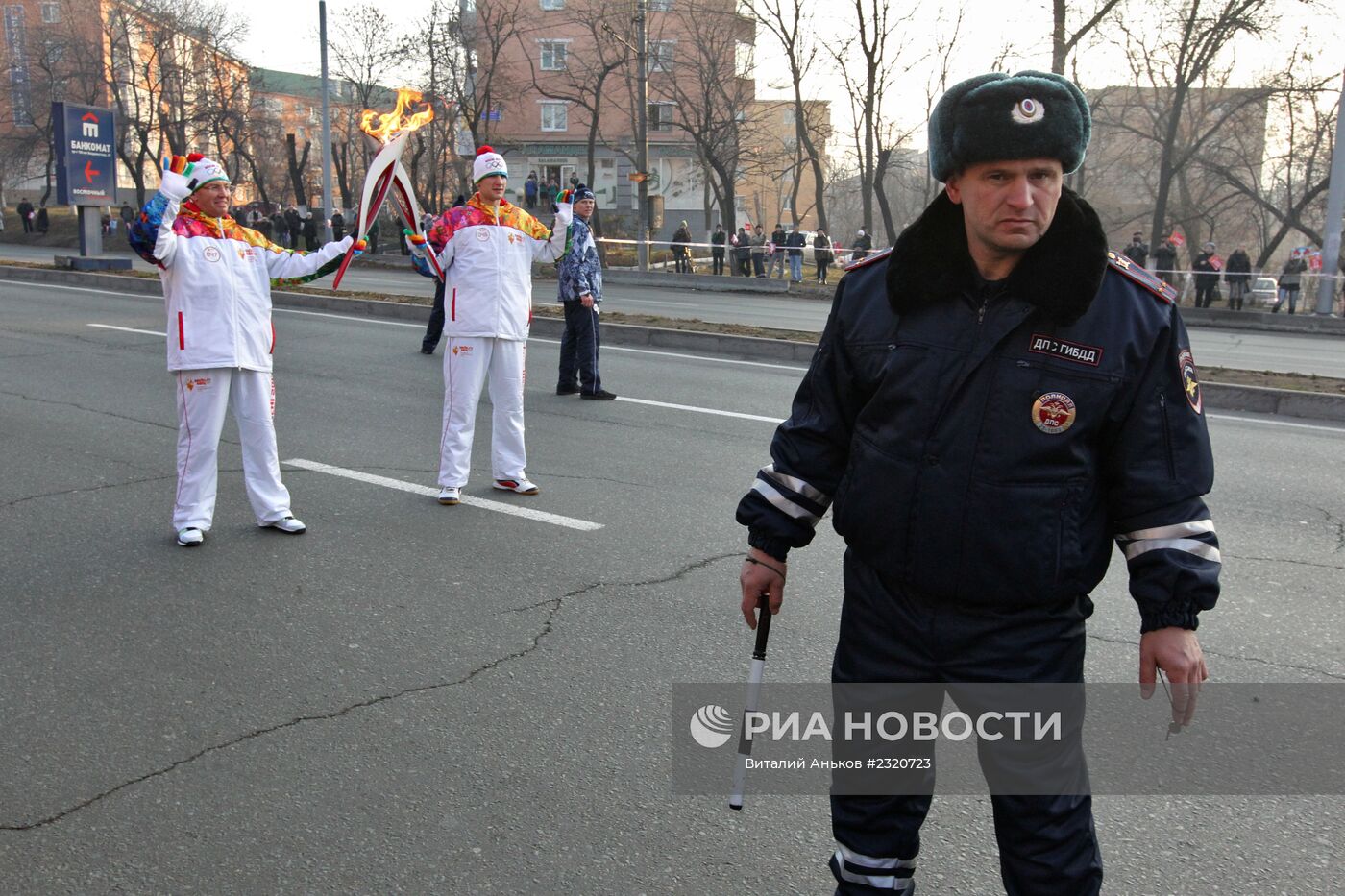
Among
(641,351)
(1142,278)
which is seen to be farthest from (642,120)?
(1142,278)

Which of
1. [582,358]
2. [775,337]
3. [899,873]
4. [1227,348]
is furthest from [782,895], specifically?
[1227,348]

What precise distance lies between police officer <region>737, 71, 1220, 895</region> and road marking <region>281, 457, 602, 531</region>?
4173mm

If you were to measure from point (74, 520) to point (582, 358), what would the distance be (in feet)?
16.7

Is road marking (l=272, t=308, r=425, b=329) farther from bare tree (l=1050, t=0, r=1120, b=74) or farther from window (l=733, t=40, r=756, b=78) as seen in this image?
window (l=733, t=40, r=756, b=78)

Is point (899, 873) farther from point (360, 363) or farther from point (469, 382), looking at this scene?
point (360, 363)

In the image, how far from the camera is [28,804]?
326 centimetres

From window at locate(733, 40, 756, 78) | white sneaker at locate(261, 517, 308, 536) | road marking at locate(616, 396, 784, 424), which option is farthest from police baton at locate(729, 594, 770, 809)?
window at locate(733, 40, 756, 78)

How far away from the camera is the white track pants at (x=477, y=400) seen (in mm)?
6816

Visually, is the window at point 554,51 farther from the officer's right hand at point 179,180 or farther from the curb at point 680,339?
the officer's right hand at point 179,180

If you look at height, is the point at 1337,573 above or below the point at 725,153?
below

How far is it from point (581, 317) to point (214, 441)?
197 inches

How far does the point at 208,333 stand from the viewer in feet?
19.1

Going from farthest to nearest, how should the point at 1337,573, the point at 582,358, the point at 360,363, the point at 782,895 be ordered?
the point at 360,363 < the point at 582,358 < the point at 1337,573 < the point at 782,895

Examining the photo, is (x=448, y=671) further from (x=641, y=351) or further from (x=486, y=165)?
(x=641, y=351)
